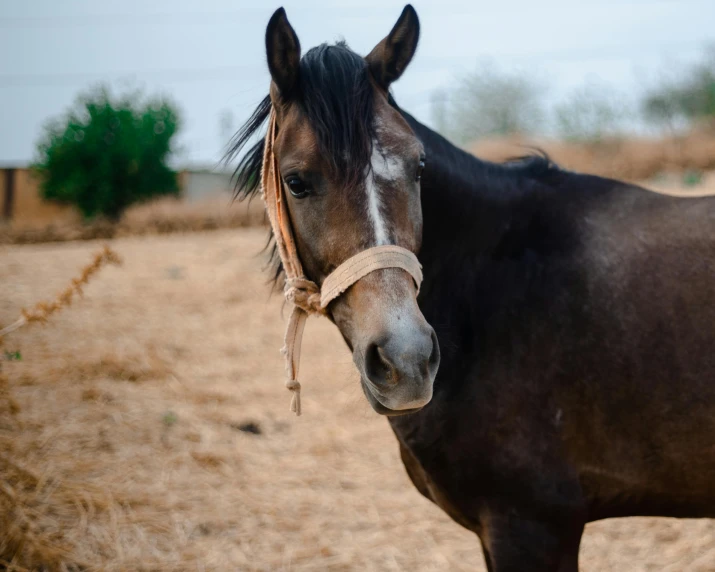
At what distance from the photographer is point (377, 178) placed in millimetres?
1828

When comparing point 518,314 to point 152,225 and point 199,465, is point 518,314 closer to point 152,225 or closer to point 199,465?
point 199,465

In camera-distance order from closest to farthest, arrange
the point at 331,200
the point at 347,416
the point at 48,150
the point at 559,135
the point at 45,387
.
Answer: the point at 331,200
the point at 45,387
the point at 347,416
the point at 559,135
the point at 48,150

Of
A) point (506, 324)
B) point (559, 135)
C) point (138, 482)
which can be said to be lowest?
point (138, 482)

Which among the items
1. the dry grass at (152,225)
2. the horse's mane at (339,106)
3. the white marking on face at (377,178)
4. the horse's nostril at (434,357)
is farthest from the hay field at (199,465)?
the dry grass at (152,225)

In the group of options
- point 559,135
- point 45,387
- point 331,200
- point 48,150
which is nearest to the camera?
point 331,200

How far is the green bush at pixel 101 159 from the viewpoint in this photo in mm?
23688

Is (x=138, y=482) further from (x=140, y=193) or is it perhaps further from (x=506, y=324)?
(x=140, y=193)

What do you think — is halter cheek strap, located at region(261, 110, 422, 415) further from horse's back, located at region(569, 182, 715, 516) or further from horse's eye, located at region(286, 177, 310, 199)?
horse's back, located at region(569, 182, 715, 516)

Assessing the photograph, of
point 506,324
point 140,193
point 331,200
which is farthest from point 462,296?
point 140,193

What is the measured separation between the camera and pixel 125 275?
28.5ft

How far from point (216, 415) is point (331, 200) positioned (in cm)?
403

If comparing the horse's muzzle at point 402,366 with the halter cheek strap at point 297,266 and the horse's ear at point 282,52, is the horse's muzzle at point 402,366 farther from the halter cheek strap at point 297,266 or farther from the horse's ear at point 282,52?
the horse's ear at point 282,52

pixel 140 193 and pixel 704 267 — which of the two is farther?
pixel 140 193

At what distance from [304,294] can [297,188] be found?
0.36 meters
